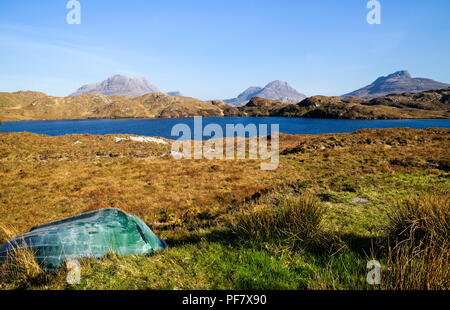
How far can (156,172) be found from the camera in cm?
2272

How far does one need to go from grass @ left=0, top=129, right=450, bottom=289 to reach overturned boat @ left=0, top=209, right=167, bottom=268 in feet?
1.73

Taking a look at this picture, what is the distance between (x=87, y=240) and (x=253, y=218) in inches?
174

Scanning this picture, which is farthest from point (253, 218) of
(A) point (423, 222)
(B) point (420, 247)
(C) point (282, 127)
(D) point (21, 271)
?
(C) point (282, 127)

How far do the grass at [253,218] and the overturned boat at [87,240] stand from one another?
20.7 inches

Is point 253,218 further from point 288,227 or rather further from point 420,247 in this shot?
point 420,247

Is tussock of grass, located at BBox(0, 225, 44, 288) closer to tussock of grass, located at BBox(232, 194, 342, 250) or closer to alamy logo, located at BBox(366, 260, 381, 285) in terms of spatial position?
tussock of grass, located at BBox(232, 194, 342, 250)

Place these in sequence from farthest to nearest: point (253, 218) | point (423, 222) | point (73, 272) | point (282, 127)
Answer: point (282, 127), point (253, 218), point (423, 222), point (73, 272)

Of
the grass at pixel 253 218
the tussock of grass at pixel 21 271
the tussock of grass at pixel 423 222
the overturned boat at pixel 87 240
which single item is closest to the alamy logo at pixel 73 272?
the grass at pixel 253 218

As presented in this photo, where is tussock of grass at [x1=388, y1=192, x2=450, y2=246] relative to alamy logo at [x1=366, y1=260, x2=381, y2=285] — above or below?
above

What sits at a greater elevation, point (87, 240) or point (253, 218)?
point (253, 218)

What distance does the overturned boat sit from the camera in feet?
16.3

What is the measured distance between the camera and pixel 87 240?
5516 millimetres

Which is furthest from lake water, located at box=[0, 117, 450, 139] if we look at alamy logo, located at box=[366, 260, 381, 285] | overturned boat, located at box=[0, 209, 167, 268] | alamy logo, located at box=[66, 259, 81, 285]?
alamy logo, located at box=[366, 260, 381, 285]
